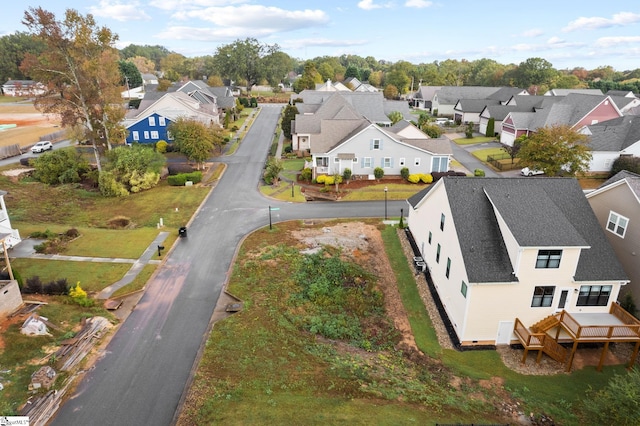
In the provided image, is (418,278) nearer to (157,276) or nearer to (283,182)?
(157,276)

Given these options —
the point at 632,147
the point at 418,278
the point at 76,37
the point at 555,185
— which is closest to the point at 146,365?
the point at 418,278

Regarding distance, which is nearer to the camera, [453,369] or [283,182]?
[453,369]

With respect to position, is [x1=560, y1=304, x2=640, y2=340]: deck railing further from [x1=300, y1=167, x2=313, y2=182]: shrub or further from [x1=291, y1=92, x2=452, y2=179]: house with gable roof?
[x1=300, y1=167, x2=313, y2=182]: shrub

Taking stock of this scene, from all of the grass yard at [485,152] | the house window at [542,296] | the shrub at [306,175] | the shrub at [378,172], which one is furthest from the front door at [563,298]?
the grass yard at [485,152]

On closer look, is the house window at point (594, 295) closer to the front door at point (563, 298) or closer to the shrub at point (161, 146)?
the front door at point (563, 298)

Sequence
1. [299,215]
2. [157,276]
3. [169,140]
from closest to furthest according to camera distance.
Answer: [157,276]
[299,215]
[169,140]

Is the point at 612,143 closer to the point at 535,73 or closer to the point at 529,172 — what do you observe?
the point at 529,172
